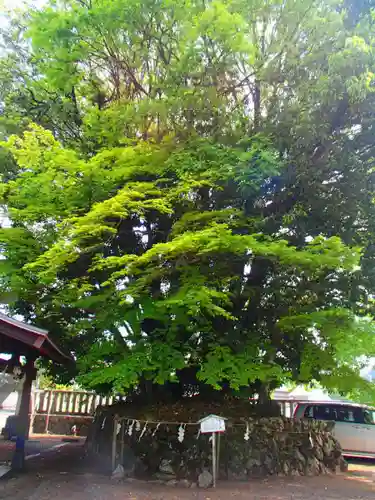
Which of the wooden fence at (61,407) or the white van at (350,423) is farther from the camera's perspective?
the wooden fence at (61,407)

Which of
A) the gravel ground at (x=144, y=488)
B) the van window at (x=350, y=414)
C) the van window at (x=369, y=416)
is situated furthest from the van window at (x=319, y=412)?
the gravel ground at (x=144, y=488)

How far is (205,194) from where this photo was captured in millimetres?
10086

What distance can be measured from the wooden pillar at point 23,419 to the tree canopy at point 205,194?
1.41 meters

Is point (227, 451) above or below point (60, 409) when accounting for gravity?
below

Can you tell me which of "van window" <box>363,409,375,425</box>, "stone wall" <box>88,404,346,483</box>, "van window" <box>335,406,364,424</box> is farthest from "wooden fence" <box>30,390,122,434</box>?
"van window" <box>363,409,375,425</box>

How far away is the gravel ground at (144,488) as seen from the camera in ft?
24.1

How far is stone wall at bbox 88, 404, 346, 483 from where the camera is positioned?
896 cm

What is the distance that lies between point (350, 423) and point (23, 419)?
9312 millimetres

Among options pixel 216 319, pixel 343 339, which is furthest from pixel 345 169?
pixel 216 319

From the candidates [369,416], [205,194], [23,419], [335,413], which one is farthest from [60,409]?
[205,194]

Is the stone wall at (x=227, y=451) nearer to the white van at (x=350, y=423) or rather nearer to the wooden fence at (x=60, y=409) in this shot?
the white van at (x=350, y=423)

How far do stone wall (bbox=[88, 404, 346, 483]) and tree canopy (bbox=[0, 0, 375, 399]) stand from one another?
3.81 ft

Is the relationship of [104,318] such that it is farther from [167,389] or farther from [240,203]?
[240,203]

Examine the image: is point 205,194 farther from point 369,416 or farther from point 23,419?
point 369,416
